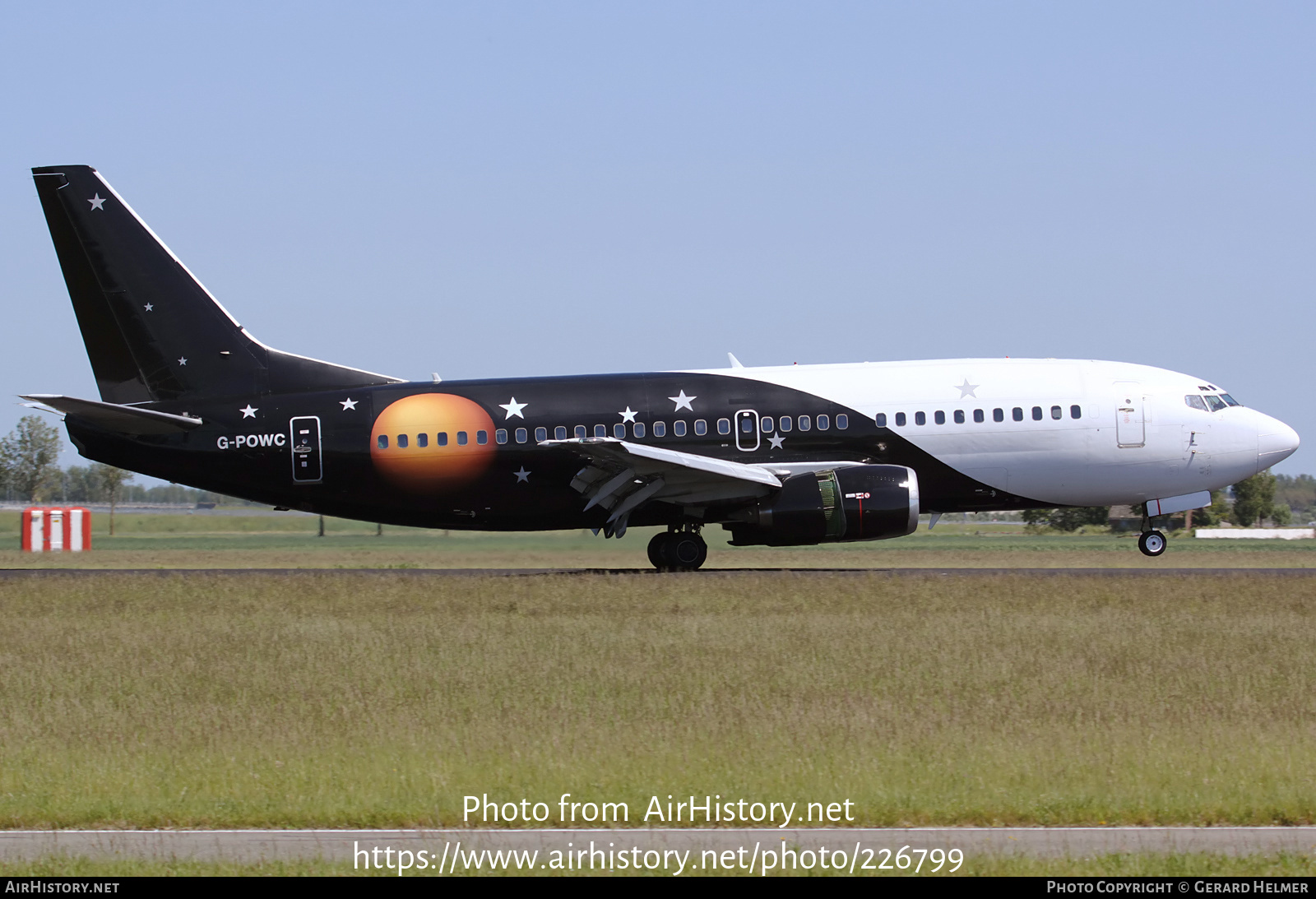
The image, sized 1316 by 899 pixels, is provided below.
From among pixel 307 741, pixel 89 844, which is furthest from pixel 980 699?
pixel 89 844

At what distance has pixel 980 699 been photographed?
13.9 metres

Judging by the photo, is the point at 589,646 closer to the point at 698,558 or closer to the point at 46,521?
the point at 698,558

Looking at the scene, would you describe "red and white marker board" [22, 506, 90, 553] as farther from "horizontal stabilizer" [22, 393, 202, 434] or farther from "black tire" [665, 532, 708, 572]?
"black tire" [665, 532, 708, 572]

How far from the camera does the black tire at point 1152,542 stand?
94.3ft

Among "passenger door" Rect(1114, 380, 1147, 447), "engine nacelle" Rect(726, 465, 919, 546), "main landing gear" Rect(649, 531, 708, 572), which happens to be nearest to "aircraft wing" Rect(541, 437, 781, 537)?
→ "engine nacelle" Rect(726, 465, 919, 546)

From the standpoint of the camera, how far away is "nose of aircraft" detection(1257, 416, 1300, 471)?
2845 centimetres

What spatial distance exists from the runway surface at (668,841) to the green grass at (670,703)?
35 cm

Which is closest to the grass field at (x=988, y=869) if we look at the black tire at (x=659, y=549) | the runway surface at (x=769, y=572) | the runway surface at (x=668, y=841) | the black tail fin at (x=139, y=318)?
the runway surface at (x=668, y=841)

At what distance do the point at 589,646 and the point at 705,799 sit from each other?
7939 millimetres

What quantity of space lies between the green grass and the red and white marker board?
28.6 metres

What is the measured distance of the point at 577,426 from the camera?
2783cm

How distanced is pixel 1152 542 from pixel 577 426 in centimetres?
1287

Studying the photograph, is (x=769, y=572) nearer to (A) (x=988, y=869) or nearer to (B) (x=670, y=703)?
(B) (x=670, y=703)

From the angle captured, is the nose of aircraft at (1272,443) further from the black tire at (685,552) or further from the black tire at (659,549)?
the black tire at (659,549)
